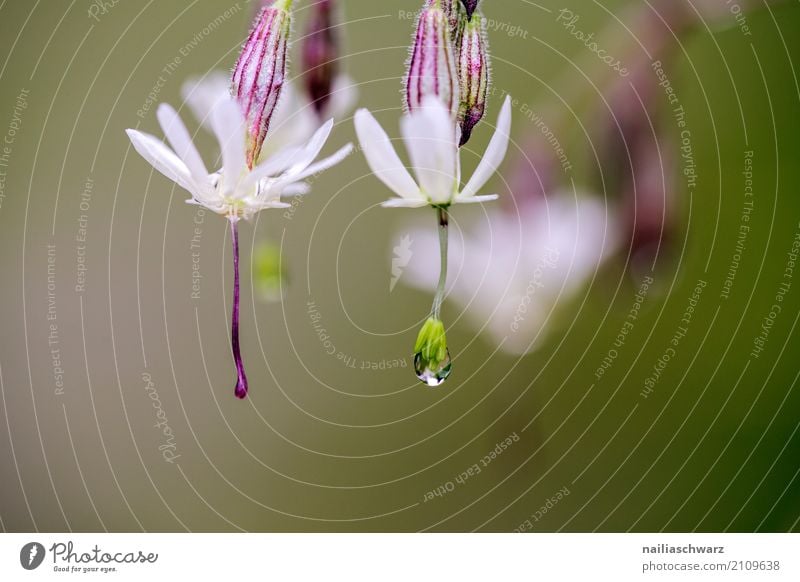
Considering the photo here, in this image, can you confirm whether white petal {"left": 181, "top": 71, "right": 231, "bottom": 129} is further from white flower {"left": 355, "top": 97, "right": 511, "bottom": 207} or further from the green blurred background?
white flower {"left": 355, "top": 97, "right": 511, "bottom": 207}

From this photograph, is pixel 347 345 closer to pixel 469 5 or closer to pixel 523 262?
pixel 523 262

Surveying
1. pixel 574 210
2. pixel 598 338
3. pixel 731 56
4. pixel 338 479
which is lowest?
pixel 338 479

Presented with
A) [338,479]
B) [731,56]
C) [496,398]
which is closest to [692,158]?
[731,56]

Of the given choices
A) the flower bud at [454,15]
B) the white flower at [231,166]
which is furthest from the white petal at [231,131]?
the flower bud at [454,15]

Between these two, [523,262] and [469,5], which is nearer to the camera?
[469,5]

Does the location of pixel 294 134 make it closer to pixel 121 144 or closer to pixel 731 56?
pixel 121 144

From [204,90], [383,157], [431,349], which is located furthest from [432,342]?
[204,90]

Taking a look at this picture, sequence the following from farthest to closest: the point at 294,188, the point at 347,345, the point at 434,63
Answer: the point at 347,345
the point at 294,188
the point at 434,63
